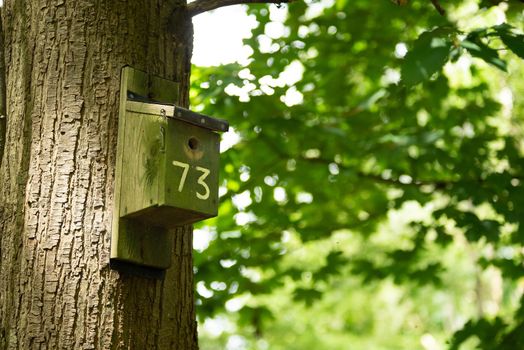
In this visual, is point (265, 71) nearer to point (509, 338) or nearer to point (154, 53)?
point (154, 53)

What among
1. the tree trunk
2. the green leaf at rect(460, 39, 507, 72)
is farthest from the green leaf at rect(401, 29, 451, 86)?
the tree trunk

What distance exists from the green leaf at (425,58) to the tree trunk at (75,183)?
969 millimetres

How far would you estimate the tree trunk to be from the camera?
2.28 meters

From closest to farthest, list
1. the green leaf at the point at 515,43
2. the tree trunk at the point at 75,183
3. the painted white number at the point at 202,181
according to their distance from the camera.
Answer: the tree trunk at the point at 75,183 → the painted white number at the point at 202,181 → the green leaf at the point at 515,43

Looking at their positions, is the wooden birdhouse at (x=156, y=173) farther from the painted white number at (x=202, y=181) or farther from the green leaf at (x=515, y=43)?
the green leaf at (x=515, y=43)

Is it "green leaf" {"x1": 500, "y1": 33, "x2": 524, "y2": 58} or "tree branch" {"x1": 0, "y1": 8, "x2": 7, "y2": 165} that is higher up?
"green leaf" {"x1": 500, "y1": 33, "x2": 524, "y2": 58}

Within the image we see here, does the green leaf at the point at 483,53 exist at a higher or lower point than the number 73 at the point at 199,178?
higher

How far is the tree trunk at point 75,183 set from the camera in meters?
2.28

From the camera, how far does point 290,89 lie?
472 centimetres

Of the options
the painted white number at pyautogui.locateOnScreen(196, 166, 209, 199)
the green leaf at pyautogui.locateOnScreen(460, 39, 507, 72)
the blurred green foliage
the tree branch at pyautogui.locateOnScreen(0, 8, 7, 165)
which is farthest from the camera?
the blurred green foliage

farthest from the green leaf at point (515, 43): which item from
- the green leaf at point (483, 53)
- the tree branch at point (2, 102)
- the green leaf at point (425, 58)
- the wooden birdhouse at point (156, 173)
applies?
the tree branch at point (2, 102)

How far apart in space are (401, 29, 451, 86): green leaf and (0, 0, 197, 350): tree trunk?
969mm

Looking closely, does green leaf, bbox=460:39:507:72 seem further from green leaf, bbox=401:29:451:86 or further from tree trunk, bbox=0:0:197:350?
tree trunk, bbox=0:0:197:350

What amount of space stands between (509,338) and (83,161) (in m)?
3.28
